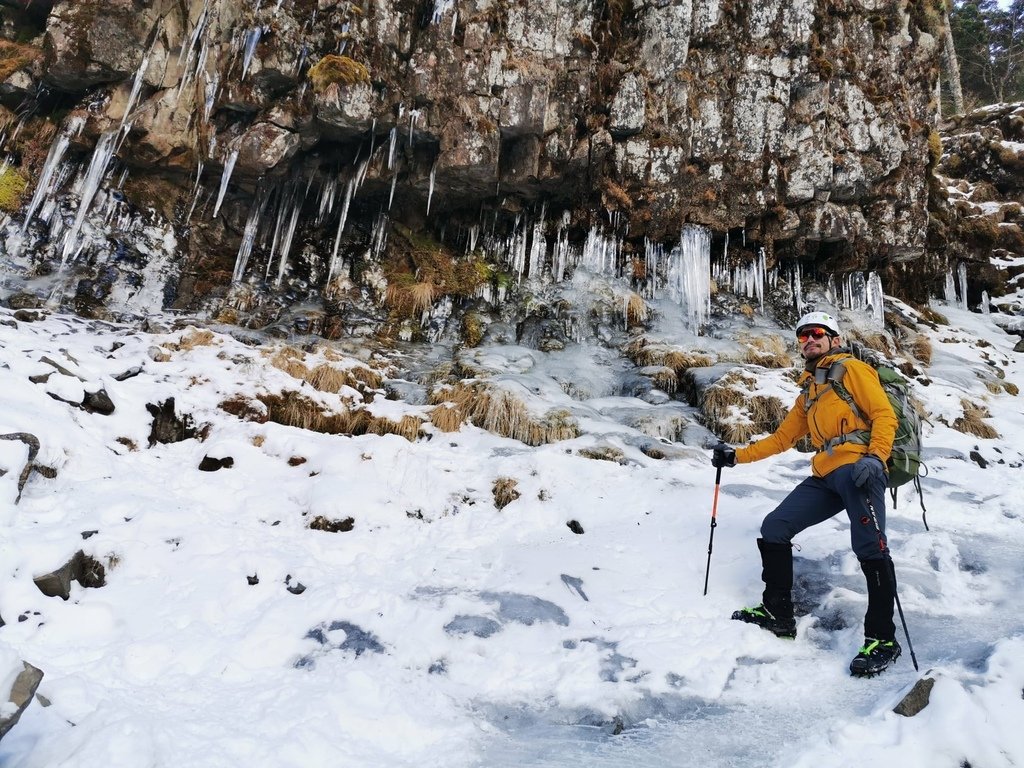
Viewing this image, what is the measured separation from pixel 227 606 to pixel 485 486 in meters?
3.17

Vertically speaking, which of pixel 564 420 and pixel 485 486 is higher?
pixel 564 420

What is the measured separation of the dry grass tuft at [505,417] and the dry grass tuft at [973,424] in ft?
22.9

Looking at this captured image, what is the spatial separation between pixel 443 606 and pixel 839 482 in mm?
2935

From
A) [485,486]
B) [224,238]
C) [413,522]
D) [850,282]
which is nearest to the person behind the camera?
[413,522]

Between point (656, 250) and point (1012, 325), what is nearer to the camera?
point (656, 250)

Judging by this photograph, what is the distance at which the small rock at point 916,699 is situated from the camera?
8.63 feet

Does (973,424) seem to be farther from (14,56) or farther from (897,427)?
(14,56)

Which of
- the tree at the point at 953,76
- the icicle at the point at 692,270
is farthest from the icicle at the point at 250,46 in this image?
the tree at the point at 953,76

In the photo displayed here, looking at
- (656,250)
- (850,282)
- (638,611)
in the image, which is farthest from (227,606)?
(850,282)

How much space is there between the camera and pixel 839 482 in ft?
12.8

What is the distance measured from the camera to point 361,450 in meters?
6.80

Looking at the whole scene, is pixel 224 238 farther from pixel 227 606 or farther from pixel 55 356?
pixel 227 606

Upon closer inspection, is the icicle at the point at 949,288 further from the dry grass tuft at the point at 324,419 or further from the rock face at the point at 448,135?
the dry grass tuft at the point at 324,419

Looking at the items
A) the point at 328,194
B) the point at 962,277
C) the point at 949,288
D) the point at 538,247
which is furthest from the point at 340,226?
the point at 962,277
